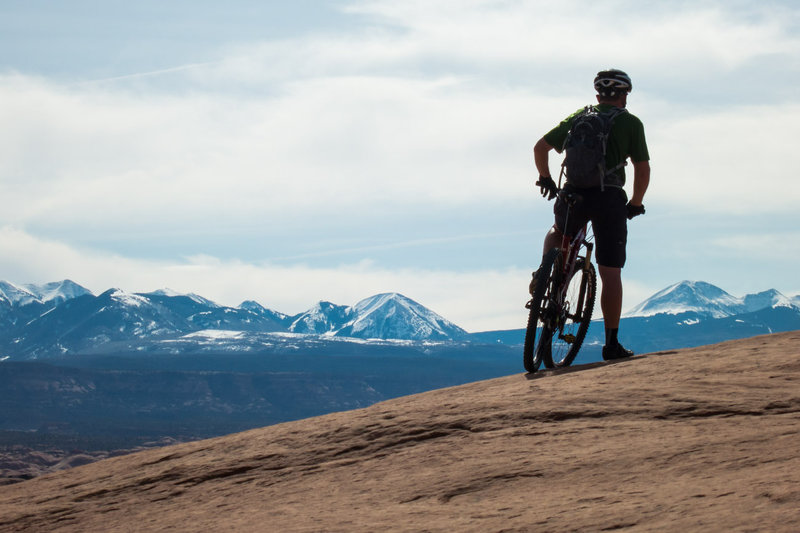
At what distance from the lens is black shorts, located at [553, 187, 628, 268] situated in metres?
9.61

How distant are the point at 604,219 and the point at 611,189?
320 mm

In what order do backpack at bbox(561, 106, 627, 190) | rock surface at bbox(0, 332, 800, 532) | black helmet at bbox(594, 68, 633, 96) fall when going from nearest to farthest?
rock surface at bbox(0, 332, 800, 532) < backpack at bbox(561, 106, 627, 190) < black helmet at bbox(594, 68, 633, 96)

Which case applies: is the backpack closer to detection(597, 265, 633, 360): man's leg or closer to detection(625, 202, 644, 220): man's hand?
detection(625, 202, 644, 220): man's hand

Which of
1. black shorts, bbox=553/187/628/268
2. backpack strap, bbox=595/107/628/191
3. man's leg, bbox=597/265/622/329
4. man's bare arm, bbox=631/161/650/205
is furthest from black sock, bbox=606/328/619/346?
backpack strap, bbox=595/107/628/191

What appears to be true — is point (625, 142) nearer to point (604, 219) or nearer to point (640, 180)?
point (640, 180)

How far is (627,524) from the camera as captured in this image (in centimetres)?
455

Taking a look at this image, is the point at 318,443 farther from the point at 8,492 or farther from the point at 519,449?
the point at 8,492

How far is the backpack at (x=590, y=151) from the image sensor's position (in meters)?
9.46

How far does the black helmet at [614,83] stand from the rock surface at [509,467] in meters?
2.88

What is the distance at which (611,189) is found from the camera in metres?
9.63

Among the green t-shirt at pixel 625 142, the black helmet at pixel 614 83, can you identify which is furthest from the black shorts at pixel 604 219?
the black helmet at pixel 614 83

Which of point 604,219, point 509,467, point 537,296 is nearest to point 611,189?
point 604,219

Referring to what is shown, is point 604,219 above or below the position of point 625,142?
below

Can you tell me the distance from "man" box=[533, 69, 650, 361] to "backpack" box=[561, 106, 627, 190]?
0.05 metres
